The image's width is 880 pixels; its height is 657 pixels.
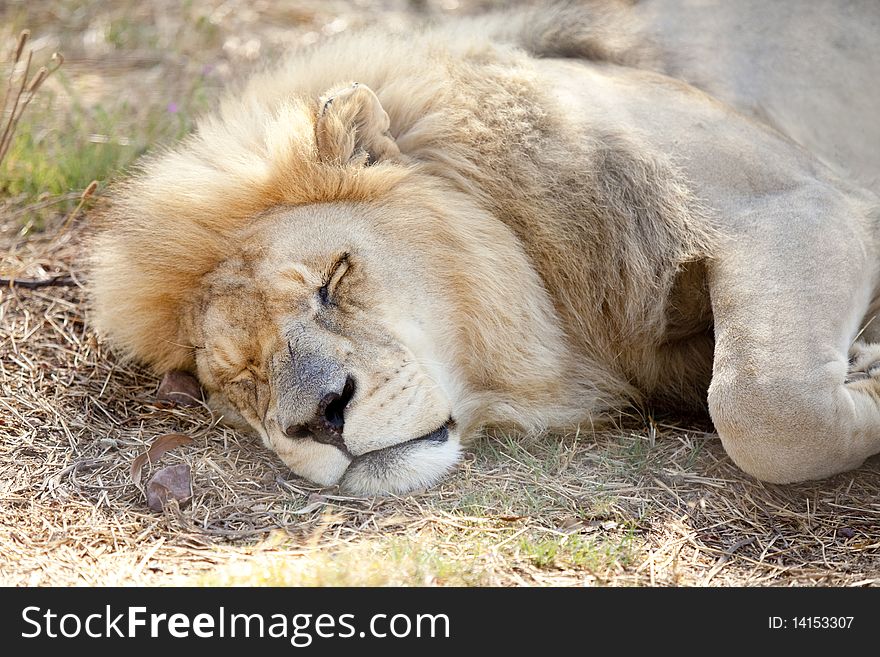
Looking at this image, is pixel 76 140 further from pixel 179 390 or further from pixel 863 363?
pixel 863 363

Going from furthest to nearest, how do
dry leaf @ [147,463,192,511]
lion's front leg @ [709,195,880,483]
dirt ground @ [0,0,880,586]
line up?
dry leaf @ [147,463,192,511] → lion's front leg @ [709,195,880,483] → dirt ground @ [0,0,880,586]

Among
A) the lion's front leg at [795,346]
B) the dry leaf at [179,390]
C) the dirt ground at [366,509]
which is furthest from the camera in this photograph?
the dry leaf at [179,390]

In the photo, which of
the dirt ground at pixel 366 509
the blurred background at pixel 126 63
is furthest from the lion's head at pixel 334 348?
the blurred background at pixel 126 63

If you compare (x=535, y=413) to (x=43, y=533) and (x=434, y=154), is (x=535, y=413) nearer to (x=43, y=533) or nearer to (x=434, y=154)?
(x=434, y=154)

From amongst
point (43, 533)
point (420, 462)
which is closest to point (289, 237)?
point (420, 462)

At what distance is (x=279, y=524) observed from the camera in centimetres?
319

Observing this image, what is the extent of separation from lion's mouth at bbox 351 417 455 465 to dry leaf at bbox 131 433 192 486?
758mm

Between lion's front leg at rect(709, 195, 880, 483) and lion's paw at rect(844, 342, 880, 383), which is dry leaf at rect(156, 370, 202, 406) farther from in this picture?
lion's paw at rect(844, 342, 880, 383)

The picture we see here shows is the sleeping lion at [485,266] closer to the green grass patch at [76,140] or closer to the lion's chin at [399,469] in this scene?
the lion's chin at [399,469]

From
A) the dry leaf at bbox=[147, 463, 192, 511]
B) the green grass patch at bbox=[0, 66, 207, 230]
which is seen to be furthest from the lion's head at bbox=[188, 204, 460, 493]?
the green grass patch at bbox=[0, 66, 207, 230]

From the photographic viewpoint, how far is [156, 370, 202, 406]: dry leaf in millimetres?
4004

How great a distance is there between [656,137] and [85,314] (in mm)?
2410

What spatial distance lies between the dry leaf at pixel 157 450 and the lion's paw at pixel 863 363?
Result: 85.4 inches

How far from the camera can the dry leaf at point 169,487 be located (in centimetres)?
332
